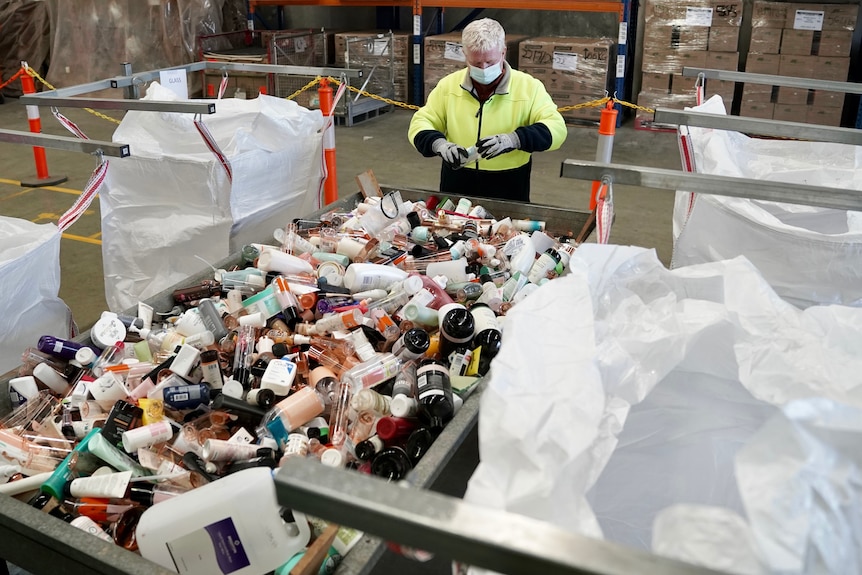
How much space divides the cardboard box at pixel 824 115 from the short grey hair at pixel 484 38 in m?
4.65

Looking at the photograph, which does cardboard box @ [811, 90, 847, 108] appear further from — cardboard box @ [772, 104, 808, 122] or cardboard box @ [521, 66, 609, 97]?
cardboard box @ [521, 66, 609, 97]

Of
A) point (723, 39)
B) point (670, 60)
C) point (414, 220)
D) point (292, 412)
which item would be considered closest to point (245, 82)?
point (670, 60)

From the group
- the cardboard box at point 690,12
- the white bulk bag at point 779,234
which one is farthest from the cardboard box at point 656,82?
the white bulk bag at point 779,234

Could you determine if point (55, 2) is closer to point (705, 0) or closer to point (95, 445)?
point (705, 0)

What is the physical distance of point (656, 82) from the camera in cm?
681

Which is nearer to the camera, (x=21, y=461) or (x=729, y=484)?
(x=729, y=484)

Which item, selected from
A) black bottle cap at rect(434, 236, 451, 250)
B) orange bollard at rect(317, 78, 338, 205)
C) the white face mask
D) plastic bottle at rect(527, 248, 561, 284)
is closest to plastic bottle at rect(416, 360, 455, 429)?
plastic bottle at rect(527, 248, 561, 284)

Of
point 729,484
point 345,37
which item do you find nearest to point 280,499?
point 729,484

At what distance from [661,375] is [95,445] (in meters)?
1.13

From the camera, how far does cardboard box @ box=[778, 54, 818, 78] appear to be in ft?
20.7

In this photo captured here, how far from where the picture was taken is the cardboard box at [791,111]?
21.0 ft

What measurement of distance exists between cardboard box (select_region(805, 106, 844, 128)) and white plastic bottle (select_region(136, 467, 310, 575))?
6536 mm

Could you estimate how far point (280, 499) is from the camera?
0.71 metres

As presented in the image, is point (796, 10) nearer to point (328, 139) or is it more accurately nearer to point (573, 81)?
point (573, 81)
